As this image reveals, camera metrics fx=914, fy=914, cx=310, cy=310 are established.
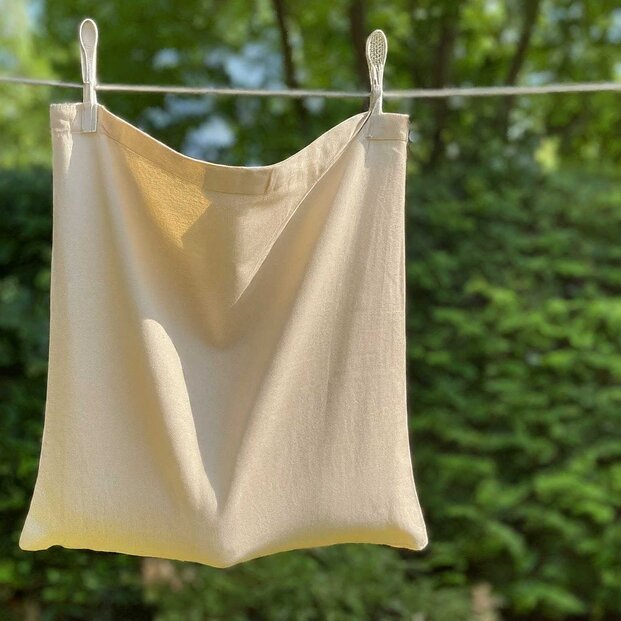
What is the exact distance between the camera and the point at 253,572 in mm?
2900

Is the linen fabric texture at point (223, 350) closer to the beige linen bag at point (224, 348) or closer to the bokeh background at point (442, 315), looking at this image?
the beige linen bag at point (224, 348)

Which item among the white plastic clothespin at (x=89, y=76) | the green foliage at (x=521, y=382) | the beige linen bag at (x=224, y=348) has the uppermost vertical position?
the white plastic clothespin at (x=89, y=76)

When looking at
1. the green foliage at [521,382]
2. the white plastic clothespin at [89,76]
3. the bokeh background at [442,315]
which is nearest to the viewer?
the white plastic clothespin at [89,76]

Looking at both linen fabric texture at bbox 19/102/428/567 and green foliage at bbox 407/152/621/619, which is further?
green foliage at bbox 407/152/621/619


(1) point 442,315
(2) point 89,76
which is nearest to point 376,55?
(2) point 89,76

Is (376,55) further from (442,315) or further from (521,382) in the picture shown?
(521,382)

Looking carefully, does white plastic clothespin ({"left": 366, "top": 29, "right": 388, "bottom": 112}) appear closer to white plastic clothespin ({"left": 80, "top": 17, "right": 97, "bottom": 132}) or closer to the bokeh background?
white plastic clothespin ({"left": 80, "top": 17, "right": 97, "bottom": 132})

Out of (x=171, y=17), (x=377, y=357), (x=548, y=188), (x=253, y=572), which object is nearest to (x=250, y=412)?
(x=377, y=357)

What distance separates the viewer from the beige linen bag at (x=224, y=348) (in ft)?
4.52

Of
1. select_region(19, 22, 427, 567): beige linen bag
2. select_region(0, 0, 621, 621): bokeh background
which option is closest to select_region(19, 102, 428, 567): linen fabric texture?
select_region(19, 22, 427, 567): beige linen bag

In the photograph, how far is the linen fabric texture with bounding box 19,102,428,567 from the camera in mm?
1377

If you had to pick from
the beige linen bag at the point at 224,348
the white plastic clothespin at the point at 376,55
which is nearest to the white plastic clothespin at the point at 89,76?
the beige linen bag at the point at 224,348

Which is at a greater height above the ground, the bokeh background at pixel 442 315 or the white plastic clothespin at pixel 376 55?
the white plastic clothespin at pixel 376 55

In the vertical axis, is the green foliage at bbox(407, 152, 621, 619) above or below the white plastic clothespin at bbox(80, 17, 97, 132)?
below
